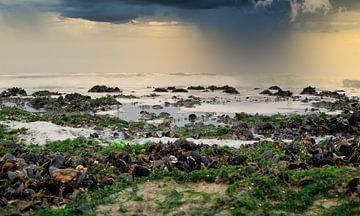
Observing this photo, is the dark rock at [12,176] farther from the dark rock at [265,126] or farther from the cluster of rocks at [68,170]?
the dark rock at [265,126]

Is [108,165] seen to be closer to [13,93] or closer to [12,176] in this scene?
[12,176]

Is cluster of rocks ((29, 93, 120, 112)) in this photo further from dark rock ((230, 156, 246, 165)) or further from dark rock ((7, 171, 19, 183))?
dark rock ((7, 171, 19, 183))

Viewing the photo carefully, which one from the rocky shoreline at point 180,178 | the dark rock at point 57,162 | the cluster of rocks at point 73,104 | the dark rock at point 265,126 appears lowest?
the cluster of rocks at point 73,104

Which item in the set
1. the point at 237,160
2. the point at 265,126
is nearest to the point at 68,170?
the point at 237,160

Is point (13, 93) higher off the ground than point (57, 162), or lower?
lower

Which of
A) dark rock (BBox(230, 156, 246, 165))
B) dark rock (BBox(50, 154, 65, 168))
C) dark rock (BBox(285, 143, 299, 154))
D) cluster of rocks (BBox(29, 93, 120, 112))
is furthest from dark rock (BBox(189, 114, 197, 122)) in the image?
dark rock (BBox(50, 154, 65, 168))

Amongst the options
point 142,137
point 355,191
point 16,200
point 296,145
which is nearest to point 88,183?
point 16,200

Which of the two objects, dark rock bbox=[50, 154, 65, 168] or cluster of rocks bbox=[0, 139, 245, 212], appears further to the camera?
dark rock bbox=[50, 154, 65, 168]

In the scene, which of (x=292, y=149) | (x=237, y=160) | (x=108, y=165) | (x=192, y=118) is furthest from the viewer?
(x=192, y=118)

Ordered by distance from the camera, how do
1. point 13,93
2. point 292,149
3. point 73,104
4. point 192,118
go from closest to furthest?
1. point 292,149
2. point 192,118
3. point 73,104
4. point 13,93

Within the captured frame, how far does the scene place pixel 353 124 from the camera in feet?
55.2

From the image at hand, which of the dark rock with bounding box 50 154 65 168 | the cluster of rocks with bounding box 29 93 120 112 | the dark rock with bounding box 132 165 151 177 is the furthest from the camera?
the cluster of rocks with bounding box 29 93 120 112

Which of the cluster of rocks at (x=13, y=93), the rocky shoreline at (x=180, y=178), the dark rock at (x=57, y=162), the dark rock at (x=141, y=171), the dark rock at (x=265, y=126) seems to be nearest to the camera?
the rocky shoreline at (x=180, y=178)

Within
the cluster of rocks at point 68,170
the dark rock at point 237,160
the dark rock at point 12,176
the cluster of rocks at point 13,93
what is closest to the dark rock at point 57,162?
the cluster of rocks at point 68,170
